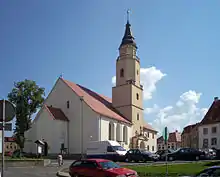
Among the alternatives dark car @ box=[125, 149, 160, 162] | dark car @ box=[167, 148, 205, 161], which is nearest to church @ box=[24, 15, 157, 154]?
dark car @ box=[125, 149, 160, 162]

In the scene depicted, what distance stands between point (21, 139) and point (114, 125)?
1624cm

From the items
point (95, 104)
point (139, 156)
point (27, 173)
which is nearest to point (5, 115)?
point (27, 173)

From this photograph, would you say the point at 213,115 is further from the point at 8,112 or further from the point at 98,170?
the point at 8,112

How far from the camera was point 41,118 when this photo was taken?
176 feet

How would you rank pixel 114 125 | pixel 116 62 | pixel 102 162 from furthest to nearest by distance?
pixel 116 62, pixel 114 125, pixel 102 162

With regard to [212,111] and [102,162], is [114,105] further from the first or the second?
[102,162]

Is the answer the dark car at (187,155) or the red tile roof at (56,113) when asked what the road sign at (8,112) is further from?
the red tile roof at (56,113)

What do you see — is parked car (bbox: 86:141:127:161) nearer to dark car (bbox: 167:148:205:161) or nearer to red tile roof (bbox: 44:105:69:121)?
dark car (bbox: 167:148:205:161)

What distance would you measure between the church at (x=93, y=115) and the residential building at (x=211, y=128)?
11.9 m

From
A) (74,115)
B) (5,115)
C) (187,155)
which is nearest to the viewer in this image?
(5,115)

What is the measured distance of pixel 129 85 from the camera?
6444cm

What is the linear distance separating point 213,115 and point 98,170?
5543 centimetres

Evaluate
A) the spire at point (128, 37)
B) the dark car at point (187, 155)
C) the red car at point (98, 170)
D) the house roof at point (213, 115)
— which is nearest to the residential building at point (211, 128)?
the house roof at point (213, 115)

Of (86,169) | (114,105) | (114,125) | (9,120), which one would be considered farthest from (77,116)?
(9,120)
